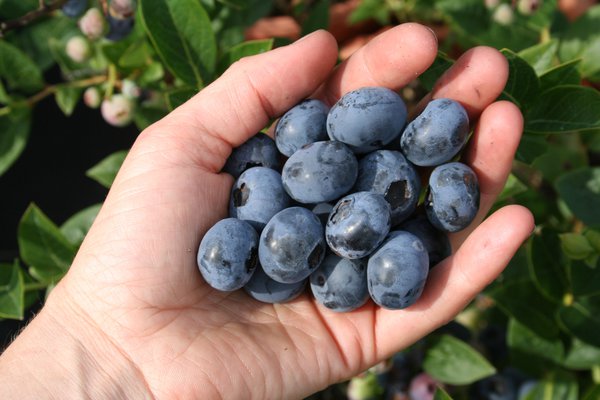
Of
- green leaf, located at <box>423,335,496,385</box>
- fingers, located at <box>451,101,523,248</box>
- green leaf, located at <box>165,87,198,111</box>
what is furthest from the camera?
green leaf, located at <box>423,335,496,385</box>

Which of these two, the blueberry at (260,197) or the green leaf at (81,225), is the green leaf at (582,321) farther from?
the green leaf at (81,225)

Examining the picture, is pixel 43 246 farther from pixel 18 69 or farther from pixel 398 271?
pixel 398 271

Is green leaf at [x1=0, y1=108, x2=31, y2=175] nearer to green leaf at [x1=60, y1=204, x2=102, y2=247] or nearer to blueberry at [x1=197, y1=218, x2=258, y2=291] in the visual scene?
green leaf at [x1=60, y1=204, x2=102, y2=247]

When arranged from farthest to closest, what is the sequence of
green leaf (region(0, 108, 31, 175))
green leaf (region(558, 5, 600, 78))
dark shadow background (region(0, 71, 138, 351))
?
dark shadow background (region(0, 71, 138, 351)) → green leaf (region(0, 108, 31, 175)) → green leaf (region(558, 5, 600, 78))

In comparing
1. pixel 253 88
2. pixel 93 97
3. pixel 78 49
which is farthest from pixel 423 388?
pixel 78 49

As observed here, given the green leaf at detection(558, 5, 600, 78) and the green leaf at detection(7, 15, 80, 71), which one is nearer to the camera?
the green leaf at detection(558, 5, 600, 78)

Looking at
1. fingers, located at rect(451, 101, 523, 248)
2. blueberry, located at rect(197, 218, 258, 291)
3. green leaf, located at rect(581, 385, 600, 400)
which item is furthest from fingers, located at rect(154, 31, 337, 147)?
green leaf, located at rect(581, 385, 600, 400)

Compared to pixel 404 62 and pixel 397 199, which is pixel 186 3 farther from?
pixel 397 199
